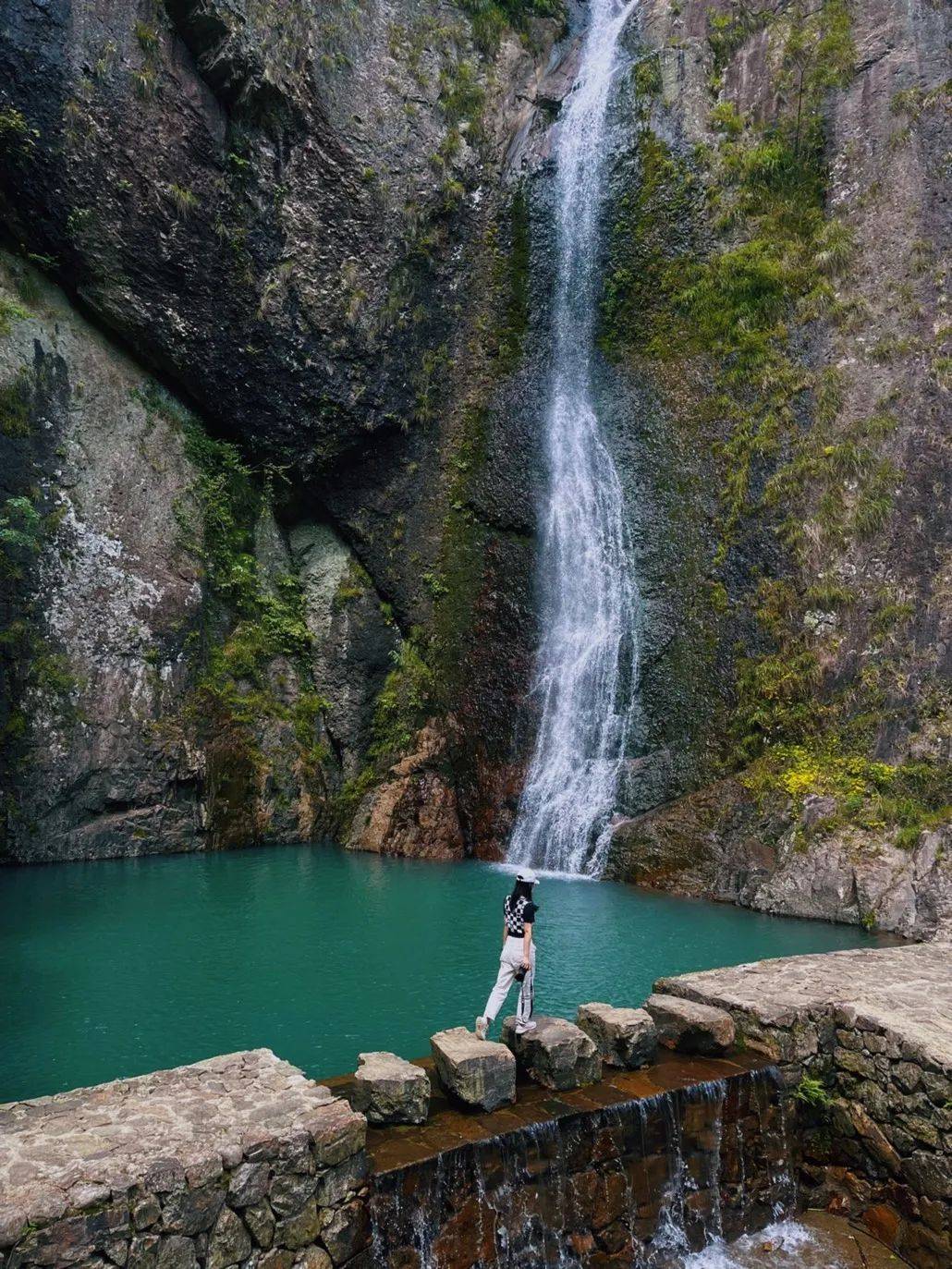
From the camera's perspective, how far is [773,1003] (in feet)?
22.9

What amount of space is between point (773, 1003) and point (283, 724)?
14268 millimetres

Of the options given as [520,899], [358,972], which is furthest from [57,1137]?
[358,972]

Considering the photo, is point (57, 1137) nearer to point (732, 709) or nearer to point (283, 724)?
point (732, 709)

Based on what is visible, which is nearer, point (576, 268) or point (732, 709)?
point (732, 709)

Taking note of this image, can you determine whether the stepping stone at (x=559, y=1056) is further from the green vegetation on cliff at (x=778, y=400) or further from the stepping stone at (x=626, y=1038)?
the green vegetation on cliff at (x=778, y=400)

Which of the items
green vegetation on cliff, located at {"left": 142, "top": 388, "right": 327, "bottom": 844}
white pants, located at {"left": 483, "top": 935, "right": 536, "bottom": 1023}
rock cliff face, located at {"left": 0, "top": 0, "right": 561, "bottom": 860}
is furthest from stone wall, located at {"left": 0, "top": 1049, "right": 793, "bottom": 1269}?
green vegetation on cliff, located at {"left": 142, "top": 388, "right": 327, "bottom": 844}

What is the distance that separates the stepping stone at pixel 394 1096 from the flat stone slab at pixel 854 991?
271cm

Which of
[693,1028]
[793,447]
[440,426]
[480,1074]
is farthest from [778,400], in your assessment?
[480,1074]

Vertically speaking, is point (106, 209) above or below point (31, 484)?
above

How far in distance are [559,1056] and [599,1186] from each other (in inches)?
30.9

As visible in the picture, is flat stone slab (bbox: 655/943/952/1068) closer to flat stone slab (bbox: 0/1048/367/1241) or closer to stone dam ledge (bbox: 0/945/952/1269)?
stone dam ledge (bbox: 0/945/952/1269)

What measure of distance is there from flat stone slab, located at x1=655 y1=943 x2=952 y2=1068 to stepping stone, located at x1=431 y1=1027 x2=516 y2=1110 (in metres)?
2.09

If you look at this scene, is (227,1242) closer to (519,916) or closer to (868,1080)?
(519,916)

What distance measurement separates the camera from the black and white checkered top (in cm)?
673
